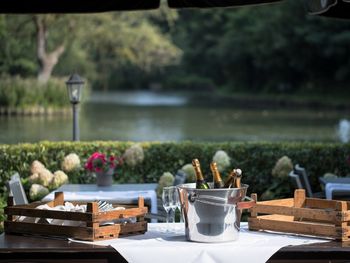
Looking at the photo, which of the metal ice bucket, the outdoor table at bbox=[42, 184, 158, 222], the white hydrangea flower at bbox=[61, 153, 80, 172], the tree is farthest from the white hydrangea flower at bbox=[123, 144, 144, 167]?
the tree

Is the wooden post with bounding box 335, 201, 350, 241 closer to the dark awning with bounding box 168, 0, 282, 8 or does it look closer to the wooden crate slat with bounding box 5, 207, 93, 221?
the wooden crate slat with bounding box 5, 207, 93, 221

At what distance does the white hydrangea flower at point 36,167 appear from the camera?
8.84 meters

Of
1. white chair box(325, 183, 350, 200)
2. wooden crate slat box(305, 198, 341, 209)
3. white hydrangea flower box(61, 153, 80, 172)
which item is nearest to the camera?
wooden crate slat box(305, 198, 341, 209)

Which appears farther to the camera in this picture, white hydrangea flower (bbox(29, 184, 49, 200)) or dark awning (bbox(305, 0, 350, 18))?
white hydrangea flower (bbox(29, 184, 49, 200))

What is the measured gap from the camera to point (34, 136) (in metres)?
26.6

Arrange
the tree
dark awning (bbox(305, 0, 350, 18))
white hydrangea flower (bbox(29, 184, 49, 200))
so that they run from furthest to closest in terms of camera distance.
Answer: the tree < white hydrangea flower (bbox(29, 184, 49, 200)) < dark awning (bbox(305, 0, 350, 18))

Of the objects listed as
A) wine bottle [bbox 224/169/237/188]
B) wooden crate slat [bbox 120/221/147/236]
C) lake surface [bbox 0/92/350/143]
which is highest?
lake surface [bbox 0/92/350/143]

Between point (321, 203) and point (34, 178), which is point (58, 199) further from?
point (34, 178)

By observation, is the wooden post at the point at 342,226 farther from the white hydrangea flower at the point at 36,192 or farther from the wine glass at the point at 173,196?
the white hydrangea flower at the point at 36,192

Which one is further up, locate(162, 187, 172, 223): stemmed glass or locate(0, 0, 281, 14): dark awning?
locate(0, 0, 281, 14): dark awning

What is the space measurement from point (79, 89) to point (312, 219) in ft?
24.2

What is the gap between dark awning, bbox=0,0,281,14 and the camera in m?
5.73

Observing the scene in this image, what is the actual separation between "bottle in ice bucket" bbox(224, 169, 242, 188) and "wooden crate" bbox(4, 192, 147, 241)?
0.49 metres

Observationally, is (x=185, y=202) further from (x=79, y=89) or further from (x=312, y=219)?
(x=79, y=89)
